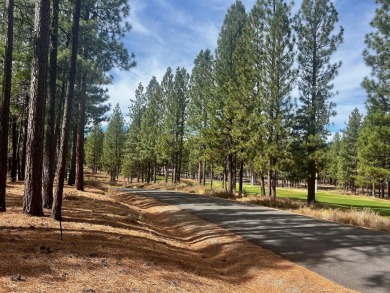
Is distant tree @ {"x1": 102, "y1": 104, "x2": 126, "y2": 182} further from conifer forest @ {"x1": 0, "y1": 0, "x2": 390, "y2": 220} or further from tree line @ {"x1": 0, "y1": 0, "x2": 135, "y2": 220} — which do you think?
tree line @ {"x1": 0, "y1": 0, "x2": 135, "y2": 220}

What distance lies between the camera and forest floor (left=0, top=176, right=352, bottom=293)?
4750 mm

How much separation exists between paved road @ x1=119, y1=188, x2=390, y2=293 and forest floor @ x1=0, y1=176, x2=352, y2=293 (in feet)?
1.93

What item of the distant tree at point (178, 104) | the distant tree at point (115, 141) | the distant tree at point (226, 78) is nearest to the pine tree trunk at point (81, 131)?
the distant tree at point (226, 78)

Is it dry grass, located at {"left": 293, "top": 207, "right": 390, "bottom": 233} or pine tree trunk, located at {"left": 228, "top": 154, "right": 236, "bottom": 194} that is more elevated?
pine tree trunk, located at {"left": 228, "top": 154, "right": 236, "bottom": 194}

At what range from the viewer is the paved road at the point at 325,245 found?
6977 mm

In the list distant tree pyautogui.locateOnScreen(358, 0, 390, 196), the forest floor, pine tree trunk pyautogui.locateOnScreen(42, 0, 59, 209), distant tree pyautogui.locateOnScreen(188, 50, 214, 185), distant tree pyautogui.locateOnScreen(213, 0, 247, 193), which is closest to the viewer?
the forest floor

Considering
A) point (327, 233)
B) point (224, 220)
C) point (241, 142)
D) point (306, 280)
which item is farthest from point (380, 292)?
point (241, 142)

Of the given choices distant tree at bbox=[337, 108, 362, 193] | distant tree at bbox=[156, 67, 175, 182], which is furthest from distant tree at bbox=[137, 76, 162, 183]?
distant tree at bbox=[337, 108, 362, 193]

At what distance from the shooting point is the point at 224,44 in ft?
103

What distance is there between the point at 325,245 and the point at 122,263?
261 inches

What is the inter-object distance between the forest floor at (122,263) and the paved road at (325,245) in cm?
59

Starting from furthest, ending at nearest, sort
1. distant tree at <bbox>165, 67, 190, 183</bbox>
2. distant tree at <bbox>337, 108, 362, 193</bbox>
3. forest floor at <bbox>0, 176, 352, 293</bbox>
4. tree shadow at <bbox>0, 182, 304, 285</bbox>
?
1. distant tree at <bbox>337, 108, 362, 193</bbox>
2. distant tree at <bbox>165, 67, 190, 183</bbox>
3. tree shadow at <bbox>0, 182, 304, 285</bbox>
4. forest floor at <bbox>0, 176, 352, 293</bbox>

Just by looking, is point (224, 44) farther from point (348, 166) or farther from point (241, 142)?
point (348, 166)

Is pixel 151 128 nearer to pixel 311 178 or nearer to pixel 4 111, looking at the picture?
pixel 311 178
